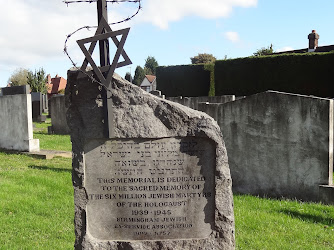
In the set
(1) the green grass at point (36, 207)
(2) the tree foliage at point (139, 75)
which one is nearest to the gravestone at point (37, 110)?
(1) the green grass at point (36, 207)

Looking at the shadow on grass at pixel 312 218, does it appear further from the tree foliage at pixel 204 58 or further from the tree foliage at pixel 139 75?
the tree foliage at pixel 139 75

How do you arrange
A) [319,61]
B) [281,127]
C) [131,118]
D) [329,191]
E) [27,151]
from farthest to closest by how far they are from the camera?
[319,61], [27,151], [281,127], [329,191], [131,118]

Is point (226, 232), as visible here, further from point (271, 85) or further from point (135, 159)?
point (271, 85)

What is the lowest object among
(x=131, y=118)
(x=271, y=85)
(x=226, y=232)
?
Answer: (x=226, y=232)

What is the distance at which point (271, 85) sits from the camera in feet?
73.2

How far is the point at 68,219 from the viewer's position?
4.87 meters

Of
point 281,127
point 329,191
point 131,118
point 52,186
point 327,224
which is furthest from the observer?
point 52,186

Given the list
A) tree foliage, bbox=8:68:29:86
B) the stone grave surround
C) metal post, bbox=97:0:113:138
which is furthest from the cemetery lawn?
tree foliage, bbox=8:68:29:86

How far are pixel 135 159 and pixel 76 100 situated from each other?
0.75 metres

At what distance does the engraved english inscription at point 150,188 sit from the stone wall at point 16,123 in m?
7.11

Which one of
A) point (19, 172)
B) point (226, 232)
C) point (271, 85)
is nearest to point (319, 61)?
point (271, 85)

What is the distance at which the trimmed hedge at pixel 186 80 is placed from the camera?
27.5m

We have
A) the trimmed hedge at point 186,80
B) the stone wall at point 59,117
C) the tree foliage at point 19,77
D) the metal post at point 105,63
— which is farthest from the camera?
the tree foliage at point 19,77

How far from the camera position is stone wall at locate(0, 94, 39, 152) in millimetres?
9594
